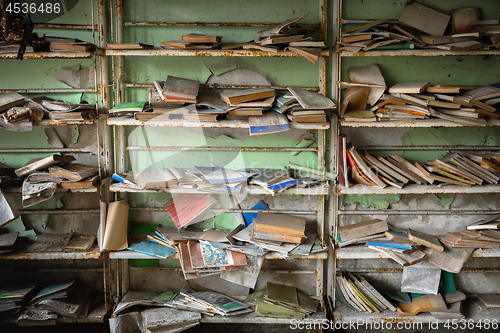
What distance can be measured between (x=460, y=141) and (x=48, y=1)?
10.2 ft

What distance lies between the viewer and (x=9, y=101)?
2.20m

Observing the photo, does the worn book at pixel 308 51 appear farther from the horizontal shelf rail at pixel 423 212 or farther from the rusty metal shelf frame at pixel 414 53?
the horizontal shelf rail at pixel 423 212

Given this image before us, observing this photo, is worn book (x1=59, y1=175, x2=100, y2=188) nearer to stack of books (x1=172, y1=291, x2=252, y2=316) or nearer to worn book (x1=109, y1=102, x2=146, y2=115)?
worn book (x1=109, y1=102, x2=146, y2=115)

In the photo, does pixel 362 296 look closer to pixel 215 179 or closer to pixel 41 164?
pixel 215 179

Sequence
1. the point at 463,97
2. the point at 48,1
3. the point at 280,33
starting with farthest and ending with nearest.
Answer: the point at 48,1, the point at 463,97, the point at 280,33

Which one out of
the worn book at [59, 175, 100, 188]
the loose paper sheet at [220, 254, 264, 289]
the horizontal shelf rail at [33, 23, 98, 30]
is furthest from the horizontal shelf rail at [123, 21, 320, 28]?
the loose paper sheet at [220, 254, 264, 289]

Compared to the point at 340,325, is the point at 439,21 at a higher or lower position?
higher

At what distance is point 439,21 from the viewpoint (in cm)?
239

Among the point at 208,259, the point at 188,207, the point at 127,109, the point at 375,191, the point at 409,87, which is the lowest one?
the point at 208,259

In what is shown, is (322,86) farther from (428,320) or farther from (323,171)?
(428,320)

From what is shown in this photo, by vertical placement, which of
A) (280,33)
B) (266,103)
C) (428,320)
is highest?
(280,33)

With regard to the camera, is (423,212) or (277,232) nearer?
(277,232)

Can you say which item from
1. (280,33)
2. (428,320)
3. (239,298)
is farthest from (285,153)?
(428,320)

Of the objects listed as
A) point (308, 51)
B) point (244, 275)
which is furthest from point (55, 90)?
point (244, 275)
